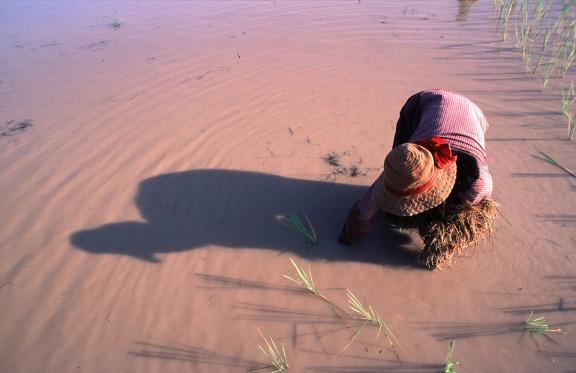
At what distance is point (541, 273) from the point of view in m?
2.07

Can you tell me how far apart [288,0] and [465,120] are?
17.3 ft

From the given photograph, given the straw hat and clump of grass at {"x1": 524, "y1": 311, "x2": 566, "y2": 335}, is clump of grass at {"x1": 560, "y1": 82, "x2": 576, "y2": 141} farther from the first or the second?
the straw hat

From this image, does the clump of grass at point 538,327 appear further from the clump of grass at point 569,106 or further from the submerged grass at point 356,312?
the clump of grass at point 569,106

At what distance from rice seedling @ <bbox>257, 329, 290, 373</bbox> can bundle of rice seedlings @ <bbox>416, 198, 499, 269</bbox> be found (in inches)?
39.6

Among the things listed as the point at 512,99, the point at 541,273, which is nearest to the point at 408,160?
the point at 541,273

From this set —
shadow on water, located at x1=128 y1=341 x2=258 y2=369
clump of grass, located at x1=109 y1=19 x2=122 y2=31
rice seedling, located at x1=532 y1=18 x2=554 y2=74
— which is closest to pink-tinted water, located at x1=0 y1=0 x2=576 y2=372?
shadow on water, located at x1=128 y1=341 x2=258 y2=369

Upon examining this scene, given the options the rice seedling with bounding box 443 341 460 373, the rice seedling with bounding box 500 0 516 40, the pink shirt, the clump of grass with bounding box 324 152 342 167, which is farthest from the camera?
the rice seedling with bounding box 500 0 516 40

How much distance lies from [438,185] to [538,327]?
96 cm

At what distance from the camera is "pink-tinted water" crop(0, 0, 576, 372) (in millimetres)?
1913

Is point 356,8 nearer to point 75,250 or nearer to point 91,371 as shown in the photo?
point 75,250

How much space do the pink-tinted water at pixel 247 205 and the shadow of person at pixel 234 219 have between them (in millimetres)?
13

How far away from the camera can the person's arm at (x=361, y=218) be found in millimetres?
1965

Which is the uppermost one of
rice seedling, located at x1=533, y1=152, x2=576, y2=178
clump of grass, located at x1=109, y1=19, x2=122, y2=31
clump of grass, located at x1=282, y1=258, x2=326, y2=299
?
clump of grass, located at x1=109, y1=19, x2=122, y2=31

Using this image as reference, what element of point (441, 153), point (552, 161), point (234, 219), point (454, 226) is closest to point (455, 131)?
point (441, 153)
